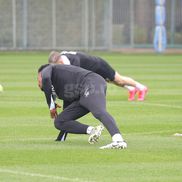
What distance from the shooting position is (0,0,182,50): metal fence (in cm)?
5119

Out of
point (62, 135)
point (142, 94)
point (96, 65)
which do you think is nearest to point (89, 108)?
point (62, 135)

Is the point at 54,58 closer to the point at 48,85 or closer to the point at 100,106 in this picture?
the point at 48,85

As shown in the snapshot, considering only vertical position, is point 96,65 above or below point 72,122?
above

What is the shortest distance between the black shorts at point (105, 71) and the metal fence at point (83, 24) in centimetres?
3130

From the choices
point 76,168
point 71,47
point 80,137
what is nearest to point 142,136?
point 80,137

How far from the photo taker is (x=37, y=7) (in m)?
51.6

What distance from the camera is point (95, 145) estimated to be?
43.7 ft

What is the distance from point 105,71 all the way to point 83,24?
33.0 meters

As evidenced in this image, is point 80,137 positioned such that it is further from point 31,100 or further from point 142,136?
point 31,100

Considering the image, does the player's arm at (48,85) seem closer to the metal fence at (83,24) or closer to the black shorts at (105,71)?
the black shorts at (105,71)

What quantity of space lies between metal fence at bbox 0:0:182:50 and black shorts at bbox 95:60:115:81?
1232 inches

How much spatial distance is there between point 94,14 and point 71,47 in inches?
103

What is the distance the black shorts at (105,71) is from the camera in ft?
62.6

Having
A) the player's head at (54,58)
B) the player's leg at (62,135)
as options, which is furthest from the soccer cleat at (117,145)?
the player's head at (54,58)
